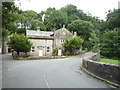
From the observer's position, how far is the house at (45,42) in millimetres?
33344

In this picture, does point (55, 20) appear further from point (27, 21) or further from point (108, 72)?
point (108, 72)

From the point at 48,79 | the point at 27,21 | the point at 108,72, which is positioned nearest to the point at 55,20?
the point at 27,21

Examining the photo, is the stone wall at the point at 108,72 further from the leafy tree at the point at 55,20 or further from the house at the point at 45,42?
the leafy tree at the point at 55,20

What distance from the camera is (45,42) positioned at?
3469cm

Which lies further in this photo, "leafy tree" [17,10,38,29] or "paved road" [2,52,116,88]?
"leafy tree" [17,10,38,29]

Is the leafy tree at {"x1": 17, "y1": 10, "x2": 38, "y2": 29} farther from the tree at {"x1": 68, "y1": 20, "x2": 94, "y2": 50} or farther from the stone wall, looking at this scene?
the stone wall

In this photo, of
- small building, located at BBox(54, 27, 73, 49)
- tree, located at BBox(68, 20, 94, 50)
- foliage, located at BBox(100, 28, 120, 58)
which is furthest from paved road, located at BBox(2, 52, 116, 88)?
tree, located at BBox(68, 20, 94, 50)

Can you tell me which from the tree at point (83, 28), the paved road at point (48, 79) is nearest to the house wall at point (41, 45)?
the tree at point (83, 28)

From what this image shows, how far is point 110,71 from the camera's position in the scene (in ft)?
27.3

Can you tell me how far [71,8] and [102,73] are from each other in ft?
211

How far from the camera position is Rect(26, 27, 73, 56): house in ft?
109

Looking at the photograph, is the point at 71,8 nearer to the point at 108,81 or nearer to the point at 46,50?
the point at 46,50

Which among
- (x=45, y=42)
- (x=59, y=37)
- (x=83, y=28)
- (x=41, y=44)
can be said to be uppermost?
(x=83, y=28)

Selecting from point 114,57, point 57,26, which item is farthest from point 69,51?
point 57,26
